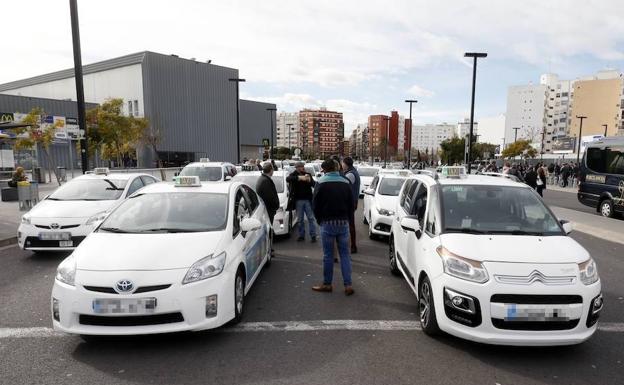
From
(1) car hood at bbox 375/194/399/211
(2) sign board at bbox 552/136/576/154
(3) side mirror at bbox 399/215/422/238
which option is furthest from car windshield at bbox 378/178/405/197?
(2) sign board at bbox 552/136/576/154

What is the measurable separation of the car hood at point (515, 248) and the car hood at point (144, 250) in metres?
2.49

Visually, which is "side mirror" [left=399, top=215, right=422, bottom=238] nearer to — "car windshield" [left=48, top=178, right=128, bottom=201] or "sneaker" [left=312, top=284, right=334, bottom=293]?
"sneaker" [left=312, top=284, right=334, bottom=293]

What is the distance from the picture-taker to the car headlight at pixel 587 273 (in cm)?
375

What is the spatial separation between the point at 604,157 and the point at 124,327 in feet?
53.3

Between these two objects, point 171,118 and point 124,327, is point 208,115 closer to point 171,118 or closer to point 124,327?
point 171,118

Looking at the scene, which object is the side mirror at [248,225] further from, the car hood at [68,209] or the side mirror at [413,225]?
the car hood at [68,209]

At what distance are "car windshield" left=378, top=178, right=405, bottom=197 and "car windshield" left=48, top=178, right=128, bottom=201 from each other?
598 centimetres

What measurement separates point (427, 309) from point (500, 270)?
927mm

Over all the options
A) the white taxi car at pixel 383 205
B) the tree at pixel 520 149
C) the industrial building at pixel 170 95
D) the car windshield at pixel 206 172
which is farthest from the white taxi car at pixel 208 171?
the tree at pixel 520 149

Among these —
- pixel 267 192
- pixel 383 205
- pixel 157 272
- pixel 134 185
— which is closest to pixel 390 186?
pixel 383 205

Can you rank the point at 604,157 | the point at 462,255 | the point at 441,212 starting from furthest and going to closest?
the point at 604,157
the point at 441,212
the point at 462,255

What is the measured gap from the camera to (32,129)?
21.7m

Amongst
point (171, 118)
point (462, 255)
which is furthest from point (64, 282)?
point (171, 118)

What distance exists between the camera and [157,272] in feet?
12.6
